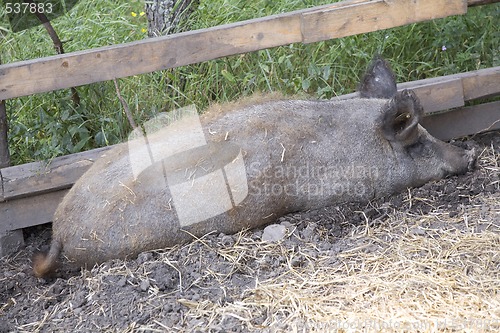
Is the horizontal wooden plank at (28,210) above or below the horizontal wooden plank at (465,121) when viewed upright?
above

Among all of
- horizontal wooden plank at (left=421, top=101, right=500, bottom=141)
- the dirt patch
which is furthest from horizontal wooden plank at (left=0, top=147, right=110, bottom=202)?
horizontal wooden plank at (left=421, top=101, right=500, bottom=141)

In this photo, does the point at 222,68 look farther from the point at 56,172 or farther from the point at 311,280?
the point at 311,280

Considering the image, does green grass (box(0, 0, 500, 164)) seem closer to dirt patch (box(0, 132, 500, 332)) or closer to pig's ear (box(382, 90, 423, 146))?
pig's ear (box(382, 90, 423, 146))

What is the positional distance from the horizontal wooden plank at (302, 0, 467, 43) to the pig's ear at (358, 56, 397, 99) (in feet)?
1.78

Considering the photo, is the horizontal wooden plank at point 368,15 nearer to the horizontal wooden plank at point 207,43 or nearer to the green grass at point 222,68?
the horizontal wooden plank at point 207,43

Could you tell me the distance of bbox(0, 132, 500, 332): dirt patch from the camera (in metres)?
3.34

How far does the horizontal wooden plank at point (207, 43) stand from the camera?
4.29 meters

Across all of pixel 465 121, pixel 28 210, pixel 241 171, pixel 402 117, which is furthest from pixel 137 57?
pixel 465 121

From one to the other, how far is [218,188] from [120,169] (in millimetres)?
558

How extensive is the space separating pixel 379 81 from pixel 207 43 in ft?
4.34

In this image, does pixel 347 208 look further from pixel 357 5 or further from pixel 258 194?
pixel 357 5

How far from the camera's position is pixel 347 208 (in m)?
4.51

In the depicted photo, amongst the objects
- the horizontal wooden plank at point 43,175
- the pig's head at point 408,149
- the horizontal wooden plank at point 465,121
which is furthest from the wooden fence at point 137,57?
the horizontal wooden plank at point 465,121

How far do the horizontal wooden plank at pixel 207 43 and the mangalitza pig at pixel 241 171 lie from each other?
0.41 metres
